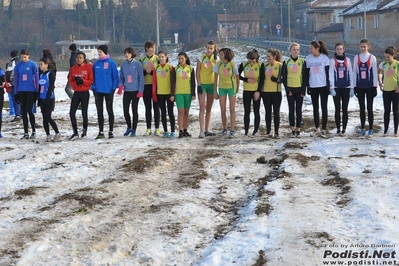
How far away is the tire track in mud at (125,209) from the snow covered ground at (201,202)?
0.01 meters

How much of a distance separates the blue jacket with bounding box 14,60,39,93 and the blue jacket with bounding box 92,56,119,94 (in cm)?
120

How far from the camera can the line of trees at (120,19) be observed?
116000 millimetres

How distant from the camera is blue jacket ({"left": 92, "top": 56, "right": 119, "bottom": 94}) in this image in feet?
46.5

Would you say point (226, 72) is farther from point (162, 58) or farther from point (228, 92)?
point (162, 58)

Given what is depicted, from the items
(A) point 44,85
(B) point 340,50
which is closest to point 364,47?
(B) point 340,50

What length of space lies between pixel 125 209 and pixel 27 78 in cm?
696

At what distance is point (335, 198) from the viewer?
8.34m

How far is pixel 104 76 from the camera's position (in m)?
14.1

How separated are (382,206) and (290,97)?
6323 millimetres

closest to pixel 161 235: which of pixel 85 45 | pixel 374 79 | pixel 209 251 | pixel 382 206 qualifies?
pixel 209 251

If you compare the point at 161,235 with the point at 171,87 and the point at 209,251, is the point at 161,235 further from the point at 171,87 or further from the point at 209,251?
the point at 171,87

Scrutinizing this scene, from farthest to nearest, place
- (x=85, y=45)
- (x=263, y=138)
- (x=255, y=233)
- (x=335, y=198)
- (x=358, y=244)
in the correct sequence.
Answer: (x=85, y=45), (x=263, y=138), (x=335, y=198), (x=255, y=233), (x=358, y=244)

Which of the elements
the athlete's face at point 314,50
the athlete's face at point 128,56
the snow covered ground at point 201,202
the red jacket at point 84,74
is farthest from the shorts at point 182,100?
the athlete's face at point 314,50

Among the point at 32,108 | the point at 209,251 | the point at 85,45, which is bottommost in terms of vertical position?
the point at 209,251
